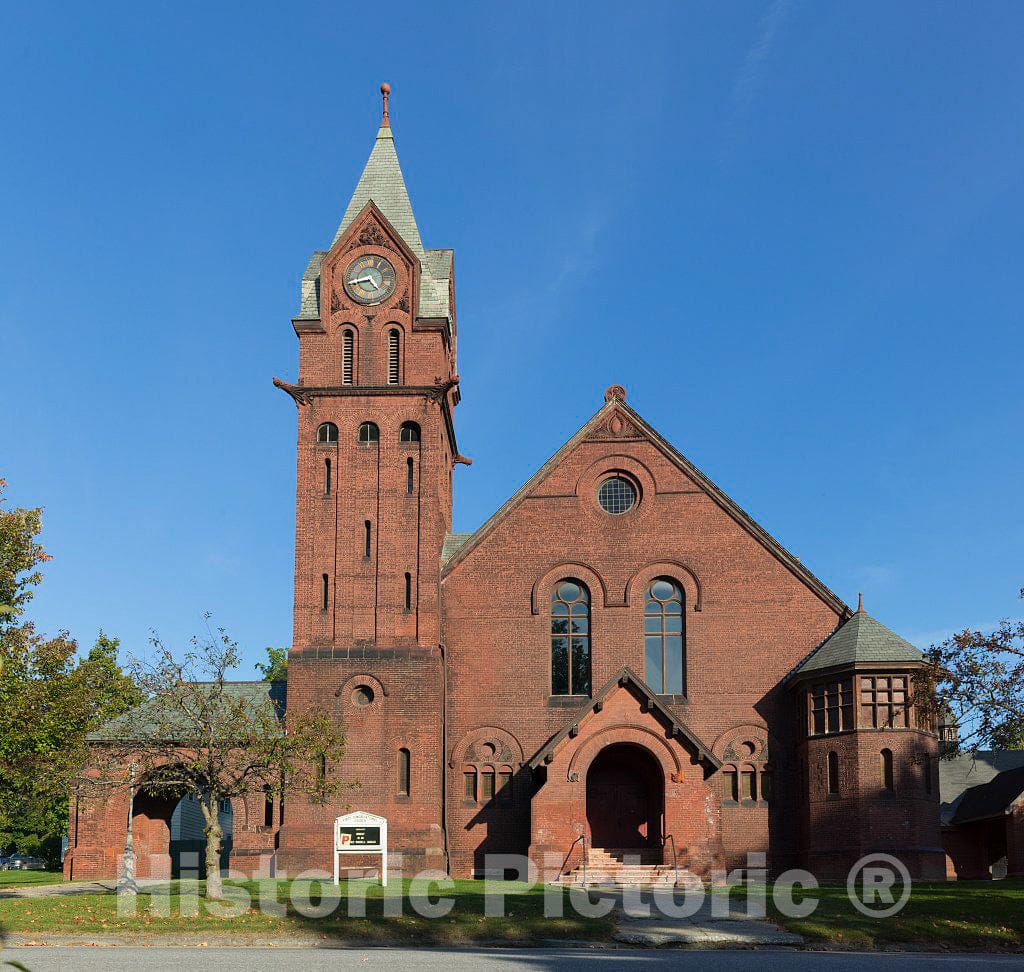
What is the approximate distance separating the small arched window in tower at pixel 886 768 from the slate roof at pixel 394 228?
20524mm

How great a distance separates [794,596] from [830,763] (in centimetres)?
618

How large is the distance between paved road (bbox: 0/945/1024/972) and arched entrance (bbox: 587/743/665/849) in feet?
69.3

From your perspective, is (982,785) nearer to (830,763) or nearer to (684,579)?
(830,763)

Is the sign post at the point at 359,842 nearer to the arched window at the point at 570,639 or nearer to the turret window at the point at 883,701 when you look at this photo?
the arched window at the point at 570,639

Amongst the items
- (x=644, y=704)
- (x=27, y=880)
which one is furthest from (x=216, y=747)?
(x=27, y=880)

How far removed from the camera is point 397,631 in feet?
136

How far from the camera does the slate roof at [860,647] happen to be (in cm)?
3847

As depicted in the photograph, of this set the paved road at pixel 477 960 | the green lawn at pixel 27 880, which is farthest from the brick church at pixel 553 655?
the paved road at pixel 477 960

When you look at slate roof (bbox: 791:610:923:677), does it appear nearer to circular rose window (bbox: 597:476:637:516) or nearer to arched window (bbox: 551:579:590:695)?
arched window (bbox: 551:579:590:695)

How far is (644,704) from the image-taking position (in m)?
38.6

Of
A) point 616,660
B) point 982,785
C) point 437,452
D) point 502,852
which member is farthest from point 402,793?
point 982,785

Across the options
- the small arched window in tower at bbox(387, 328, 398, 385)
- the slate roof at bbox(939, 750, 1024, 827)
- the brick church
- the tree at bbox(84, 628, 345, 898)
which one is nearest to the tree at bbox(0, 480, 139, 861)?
the tree at bbox(84, 628, 345, 898)

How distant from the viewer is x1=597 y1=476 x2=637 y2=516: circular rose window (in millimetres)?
44250

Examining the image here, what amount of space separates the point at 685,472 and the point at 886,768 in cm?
1221
